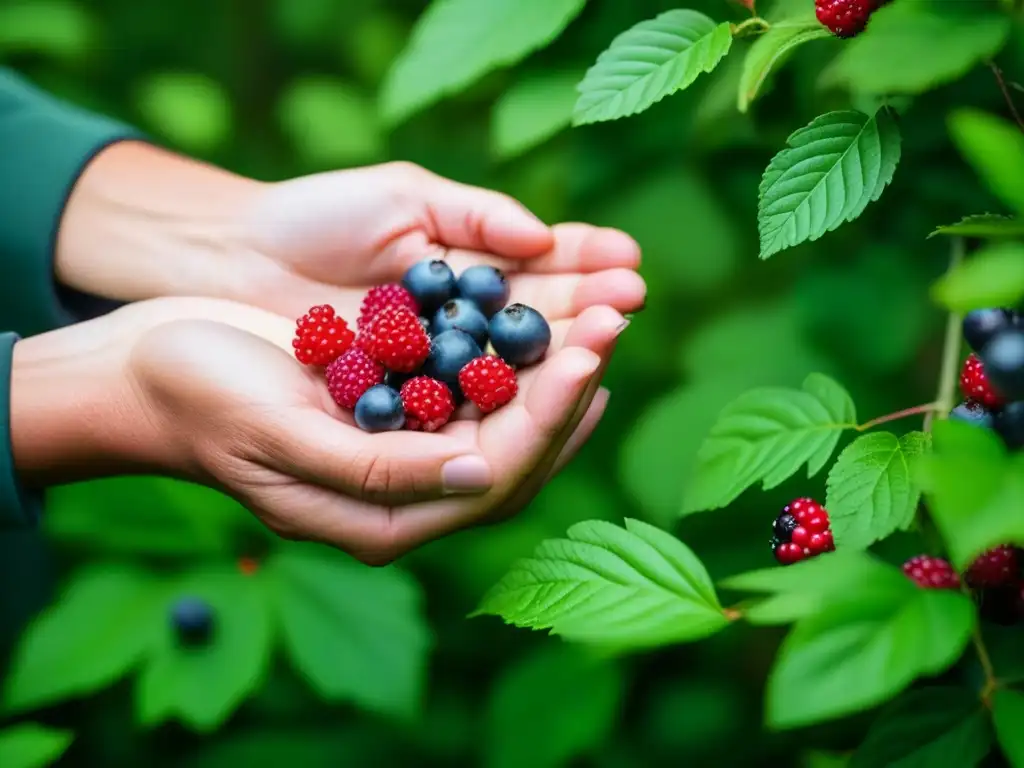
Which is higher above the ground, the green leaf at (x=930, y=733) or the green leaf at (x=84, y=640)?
the green leaf at (x=930, y=733)

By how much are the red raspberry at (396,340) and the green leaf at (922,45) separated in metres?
0.91

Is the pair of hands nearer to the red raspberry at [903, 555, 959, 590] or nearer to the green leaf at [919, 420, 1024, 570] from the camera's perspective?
the red raspberry at [903, 555, 959, 590]

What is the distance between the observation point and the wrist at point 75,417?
146 cm

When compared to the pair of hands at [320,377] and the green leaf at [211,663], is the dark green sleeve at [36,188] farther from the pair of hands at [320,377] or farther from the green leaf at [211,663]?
the green leaf at [211,663]

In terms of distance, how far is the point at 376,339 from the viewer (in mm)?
1542

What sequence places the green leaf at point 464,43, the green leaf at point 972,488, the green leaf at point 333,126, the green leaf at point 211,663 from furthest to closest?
the green leaf at point 333,126 < the green leaf at point 211,663 < the green leaf at point 464,43 < the green leaf at point 972,488

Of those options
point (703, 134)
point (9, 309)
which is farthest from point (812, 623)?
point (9, 309)

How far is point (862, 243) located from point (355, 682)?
115 centimetres

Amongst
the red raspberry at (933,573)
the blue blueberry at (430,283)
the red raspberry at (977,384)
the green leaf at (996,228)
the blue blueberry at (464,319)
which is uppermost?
the green leaf at (996,228)

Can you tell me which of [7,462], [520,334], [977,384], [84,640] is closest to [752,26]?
[977,384]

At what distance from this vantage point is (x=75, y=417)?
1.47m

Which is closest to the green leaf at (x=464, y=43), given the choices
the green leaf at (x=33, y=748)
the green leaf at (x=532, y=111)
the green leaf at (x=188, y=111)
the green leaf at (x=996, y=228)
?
the green leaf at (x=532, y=111)

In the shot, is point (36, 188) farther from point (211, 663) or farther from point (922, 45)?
point (922, 45)

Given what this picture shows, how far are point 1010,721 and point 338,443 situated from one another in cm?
83
